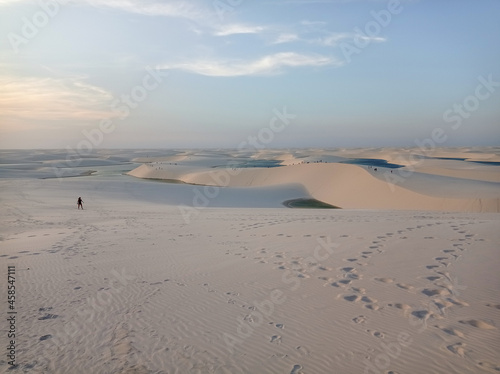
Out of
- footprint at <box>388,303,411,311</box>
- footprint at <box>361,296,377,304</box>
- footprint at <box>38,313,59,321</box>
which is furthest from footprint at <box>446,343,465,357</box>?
footprint at <box>38,313,59,321</box>

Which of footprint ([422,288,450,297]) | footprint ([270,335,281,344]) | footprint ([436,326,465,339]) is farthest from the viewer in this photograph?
footprint ([422,288,450,297])

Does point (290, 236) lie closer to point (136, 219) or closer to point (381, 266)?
point (381, 266)

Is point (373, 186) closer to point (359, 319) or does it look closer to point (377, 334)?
point (359, 319)

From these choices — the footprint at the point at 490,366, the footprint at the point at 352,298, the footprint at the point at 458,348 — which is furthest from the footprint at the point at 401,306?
the footprint at the point at 490,366

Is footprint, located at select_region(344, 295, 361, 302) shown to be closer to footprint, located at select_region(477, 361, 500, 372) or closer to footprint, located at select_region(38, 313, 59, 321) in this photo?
footprint, located at select_region(477, 361, 500, 372)

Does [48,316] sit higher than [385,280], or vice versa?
[385,280]

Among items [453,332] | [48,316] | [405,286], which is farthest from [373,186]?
[48,316]

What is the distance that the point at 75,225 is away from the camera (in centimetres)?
1464

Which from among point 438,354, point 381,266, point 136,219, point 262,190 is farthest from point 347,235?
point 262,190

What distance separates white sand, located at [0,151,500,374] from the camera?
180 inches

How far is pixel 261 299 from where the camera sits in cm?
643

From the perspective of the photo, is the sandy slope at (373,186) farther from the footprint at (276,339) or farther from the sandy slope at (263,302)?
the footprint at (276,339)

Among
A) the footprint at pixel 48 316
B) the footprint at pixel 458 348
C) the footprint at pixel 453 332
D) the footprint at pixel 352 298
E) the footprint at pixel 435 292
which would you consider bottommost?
the footprint at pixel 48 316

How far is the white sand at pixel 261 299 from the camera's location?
4.56 m
